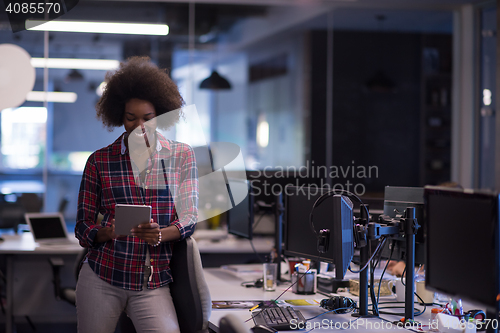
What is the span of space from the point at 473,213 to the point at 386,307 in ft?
2.85

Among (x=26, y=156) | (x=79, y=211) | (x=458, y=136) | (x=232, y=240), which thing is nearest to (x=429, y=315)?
(x=79, y=211)

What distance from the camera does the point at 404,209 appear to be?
6.55 ft

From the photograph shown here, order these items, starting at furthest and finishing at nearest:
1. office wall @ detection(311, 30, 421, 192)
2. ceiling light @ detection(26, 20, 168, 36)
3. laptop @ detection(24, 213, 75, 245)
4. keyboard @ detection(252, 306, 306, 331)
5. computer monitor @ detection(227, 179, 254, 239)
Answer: office wall @ detection(311, 30, 421, 192), ceiling light @ detection(26, 20, 168, 36), laptop @ detection(24, 213, 75, 245), computer monitor @ detection(227, 179, 254, 239), keyboard @ detection(252, 306, 306, 331)

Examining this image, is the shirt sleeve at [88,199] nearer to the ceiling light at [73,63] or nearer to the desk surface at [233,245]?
the desk surface at [233,245]

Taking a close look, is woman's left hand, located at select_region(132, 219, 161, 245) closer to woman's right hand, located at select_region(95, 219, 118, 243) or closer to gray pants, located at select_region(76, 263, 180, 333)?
woman's right hand, located at select_region(95, 219, 118, 243)

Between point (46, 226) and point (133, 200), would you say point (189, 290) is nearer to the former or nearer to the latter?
point (133, 200)

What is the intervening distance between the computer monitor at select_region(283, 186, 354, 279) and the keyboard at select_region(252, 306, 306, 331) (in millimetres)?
223

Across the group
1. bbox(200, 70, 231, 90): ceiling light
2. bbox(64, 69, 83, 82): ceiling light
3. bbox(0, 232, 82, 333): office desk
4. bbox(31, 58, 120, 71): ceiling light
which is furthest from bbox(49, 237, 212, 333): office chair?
bbox(64, 69, 83, 82): ceiling light

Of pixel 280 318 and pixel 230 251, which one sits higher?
pixel 280 318

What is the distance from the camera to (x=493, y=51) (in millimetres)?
4820

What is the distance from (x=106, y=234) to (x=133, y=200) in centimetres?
17

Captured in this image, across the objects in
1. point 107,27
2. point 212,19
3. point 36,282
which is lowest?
point 36,282

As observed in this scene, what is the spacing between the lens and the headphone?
1.95m

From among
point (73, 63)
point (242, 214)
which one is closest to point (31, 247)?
point (242, 214)
